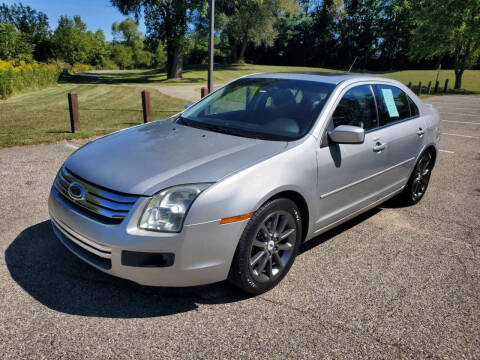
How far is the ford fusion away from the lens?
2.58m

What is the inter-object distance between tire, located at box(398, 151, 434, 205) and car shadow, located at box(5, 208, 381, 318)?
300 cm

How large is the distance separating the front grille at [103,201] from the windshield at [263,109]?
1.25 metres

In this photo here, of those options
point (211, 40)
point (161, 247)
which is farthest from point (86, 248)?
point (211, 40)

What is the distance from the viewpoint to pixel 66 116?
12.2 metres

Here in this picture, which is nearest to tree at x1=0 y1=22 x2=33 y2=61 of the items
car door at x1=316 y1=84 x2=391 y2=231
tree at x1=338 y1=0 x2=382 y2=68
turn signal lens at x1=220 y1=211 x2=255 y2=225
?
car door at x1=316 y1=84 x2=391 y2=231

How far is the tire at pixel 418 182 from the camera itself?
500 centimetres

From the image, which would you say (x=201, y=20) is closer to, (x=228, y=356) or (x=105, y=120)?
(x=105, y=120)

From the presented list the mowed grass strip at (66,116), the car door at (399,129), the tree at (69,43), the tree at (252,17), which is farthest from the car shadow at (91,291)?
the tree at (69,43)

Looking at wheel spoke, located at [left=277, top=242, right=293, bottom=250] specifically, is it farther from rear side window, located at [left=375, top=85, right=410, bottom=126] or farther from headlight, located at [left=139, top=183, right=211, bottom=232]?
rear side window, located at [left=375, top=85, right=410, bottom=126]

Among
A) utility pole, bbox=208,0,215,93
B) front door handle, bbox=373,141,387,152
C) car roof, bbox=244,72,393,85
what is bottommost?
front door handle, bbox=373,141,387,152

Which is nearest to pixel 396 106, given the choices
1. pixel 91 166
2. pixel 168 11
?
pixel 91 166

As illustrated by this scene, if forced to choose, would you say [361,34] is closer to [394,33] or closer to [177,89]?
[394,33]

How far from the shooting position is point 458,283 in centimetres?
336

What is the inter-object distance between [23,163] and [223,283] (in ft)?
15.9
